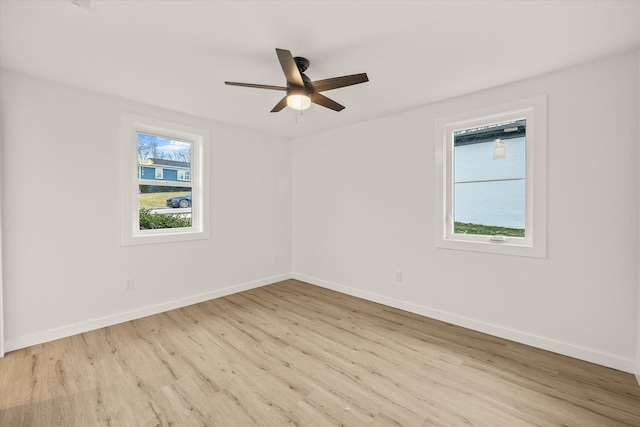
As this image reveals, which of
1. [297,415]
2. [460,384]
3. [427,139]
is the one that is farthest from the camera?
[427,139]

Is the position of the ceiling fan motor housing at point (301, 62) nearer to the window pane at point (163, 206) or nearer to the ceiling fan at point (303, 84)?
the ceiling fan at point (303, 84)

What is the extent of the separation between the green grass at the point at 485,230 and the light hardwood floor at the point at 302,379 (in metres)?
1.05

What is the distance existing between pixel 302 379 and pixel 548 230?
2.53 meters

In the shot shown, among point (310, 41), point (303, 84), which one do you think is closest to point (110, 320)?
point (303, 84)

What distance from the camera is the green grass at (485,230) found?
2.81 metres

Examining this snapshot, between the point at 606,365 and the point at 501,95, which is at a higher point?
the point at 501,95

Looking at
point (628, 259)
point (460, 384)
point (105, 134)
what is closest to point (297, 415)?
point (460, 384)

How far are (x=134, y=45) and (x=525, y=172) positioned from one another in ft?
11.7

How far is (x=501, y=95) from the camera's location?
279 centimetres

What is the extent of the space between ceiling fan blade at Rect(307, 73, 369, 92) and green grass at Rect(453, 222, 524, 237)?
206 cm

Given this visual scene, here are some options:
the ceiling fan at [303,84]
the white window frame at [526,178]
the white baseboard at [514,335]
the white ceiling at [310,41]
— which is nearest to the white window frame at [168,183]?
the white ceiling at [310,41]

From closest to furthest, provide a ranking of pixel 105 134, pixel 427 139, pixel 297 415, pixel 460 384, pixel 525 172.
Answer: pixel 297 415
pixel 460 384
pixel 525 172
pixel 105 134
pixel 427 139

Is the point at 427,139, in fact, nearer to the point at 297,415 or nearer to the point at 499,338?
the point at 499,338

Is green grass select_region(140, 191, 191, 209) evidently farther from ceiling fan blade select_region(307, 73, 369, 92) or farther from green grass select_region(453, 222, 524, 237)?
green grass select_region(453, 222, 524, 237)
